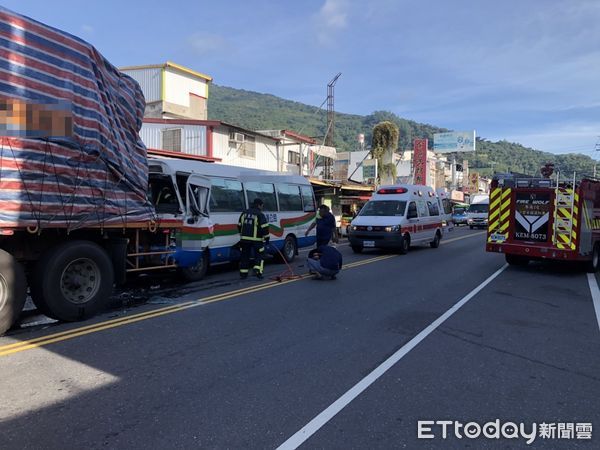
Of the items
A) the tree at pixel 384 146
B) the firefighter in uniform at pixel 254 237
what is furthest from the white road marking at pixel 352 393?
the tree at pixel 384 146

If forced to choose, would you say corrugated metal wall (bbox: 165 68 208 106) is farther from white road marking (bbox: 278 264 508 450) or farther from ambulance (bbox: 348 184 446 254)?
white road marking (bbox: 278 264 508 450)

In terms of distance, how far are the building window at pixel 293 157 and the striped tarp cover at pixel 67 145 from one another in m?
21.2

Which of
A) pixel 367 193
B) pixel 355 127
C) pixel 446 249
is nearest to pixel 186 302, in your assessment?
pixel 446 249

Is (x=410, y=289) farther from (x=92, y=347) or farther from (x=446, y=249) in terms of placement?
(x=446, y=249)

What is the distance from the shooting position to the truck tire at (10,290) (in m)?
5.36

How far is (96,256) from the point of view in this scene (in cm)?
645

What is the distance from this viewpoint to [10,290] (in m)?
5.39

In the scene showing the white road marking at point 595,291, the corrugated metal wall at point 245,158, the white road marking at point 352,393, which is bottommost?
the white road marking at point 352,393

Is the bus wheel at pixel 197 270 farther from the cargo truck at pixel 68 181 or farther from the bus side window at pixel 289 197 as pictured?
the bus side window at pixel 289 197

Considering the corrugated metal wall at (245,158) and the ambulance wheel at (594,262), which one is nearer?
the ambulance wheel at (594,262)

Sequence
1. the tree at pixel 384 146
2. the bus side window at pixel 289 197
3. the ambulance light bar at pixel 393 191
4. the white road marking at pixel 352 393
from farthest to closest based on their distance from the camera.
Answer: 1. the tree at pixel 384 146
2. the ambulance light bar at pixel 393 191
3. the bus side window at pixel 289 197
4. the white road marking at pixel 352 393

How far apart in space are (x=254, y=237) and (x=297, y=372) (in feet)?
18.3

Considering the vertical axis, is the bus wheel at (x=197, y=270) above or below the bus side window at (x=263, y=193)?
below

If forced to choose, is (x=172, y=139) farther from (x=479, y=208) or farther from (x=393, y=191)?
(x=479, y=208)
